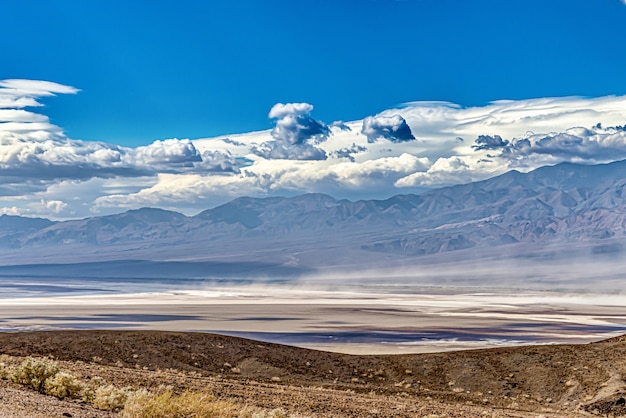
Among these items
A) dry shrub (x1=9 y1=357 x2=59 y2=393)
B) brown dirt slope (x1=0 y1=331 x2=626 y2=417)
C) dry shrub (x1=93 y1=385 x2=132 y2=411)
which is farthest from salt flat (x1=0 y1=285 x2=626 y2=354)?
dry shrub (x1=93 y1=385 x2=132 y2=411)

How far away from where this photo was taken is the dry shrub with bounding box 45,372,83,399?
2050 cm

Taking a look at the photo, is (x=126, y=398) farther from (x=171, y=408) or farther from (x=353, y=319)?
(x=353, y=319)

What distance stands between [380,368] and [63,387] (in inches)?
873

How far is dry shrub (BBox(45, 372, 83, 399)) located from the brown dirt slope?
7536 mm

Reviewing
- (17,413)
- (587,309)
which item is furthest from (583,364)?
(587,309)

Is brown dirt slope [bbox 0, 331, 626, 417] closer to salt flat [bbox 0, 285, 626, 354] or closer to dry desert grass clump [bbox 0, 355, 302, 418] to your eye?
dry desert grass clump [bbox 0, 355, 302, 418]

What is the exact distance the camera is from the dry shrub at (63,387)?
2050 centimetres

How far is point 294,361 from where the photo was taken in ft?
135

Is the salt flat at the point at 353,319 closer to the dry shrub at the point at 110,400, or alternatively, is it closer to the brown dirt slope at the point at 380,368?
the brown dirt slope at the point at 380,368

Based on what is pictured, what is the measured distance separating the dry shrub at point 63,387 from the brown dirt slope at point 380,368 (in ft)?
24.7

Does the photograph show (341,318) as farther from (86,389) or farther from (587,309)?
(86,389)

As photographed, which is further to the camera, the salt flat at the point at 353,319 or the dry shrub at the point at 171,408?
the salt flat at the point at 353,319

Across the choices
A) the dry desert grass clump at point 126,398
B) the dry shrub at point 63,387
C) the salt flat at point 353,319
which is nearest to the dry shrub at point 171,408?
the dry desert grass clump at point 126,398

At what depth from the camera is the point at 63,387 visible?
20.5 m
